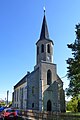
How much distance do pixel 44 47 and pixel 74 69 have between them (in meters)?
30.7

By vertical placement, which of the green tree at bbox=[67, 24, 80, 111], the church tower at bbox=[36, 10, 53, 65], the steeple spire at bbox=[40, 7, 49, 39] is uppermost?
the steeple spire at bbox=[40, 7, 49, 39]

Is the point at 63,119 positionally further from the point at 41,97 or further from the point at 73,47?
the point at 41,97

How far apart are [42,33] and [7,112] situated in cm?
3614

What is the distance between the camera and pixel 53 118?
25.5 metres

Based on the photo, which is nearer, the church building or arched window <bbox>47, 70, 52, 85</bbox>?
the church building

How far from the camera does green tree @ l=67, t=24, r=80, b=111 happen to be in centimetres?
2775

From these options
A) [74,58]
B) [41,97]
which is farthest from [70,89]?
[41,97]

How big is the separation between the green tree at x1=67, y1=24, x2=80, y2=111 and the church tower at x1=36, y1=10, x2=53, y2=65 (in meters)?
26.8

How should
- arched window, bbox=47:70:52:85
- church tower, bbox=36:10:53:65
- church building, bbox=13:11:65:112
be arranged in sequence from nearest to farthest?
church building, bbox=13:11:65:112 < arched window, bbox=47:70:52:85 < church tower, bbox=36:10:53:65

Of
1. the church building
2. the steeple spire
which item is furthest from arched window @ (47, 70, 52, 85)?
the steeple spire

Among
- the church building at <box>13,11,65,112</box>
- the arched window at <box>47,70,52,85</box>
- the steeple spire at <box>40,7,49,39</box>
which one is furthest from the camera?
the steeple spire at <box>40,7,49,39</box>

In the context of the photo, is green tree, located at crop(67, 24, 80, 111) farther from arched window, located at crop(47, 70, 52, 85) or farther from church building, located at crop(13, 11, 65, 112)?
arched window, located at crop(47, 70, 52, 85)

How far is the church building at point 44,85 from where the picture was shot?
2162 inches

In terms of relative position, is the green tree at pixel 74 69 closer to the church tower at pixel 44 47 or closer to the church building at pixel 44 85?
the church building at pixel 44 85
